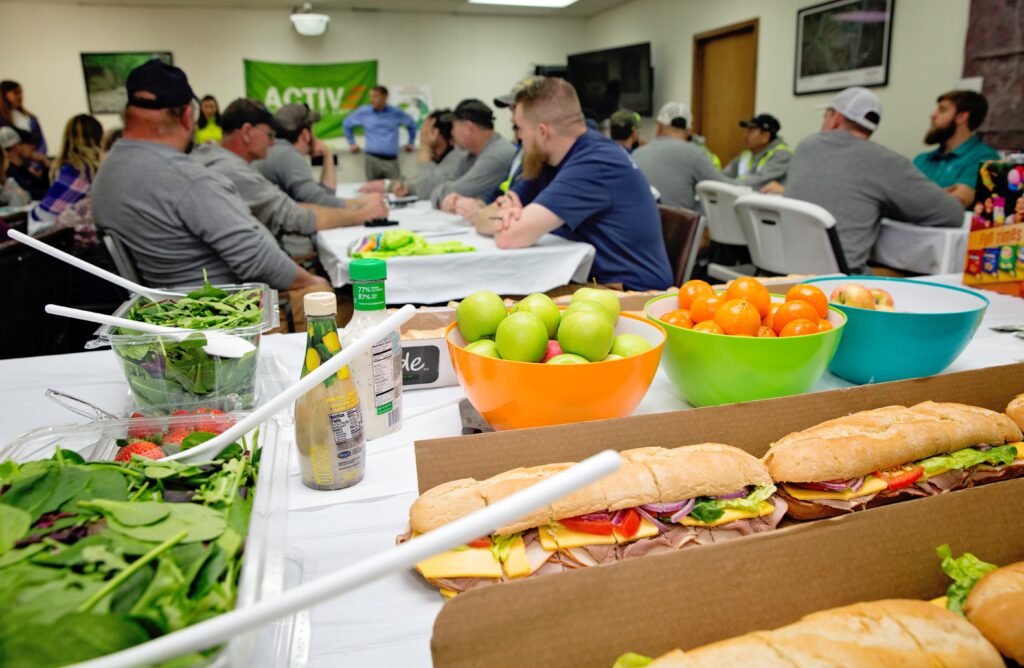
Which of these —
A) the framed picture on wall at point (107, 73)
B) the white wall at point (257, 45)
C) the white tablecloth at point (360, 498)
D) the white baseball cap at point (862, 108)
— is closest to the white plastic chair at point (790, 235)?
the white baseball cap at point (862, 108)

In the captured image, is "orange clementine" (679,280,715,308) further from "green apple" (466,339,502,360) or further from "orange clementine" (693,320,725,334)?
"green apple" (466,339,502,360)

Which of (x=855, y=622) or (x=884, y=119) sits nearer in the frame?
(x=855, y=622)

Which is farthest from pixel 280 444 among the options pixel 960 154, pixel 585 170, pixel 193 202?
pixel 960 154

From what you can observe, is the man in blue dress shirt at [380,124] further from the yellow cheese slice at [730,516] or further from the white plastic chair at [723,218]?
the yellow cheese slice at [730,516]

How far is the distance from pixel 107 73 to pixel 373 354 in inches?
383

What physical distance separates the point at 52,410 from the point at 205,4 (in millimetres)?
9233

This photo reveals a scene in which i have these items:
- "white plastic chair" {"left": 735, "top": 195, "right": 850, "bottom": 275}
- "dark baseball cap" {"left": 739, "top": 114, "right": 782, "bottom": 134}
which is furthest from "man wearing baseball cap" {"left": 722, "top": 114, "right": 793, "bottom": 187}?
"white plastic chair" {"left": 735, "top": 195, "right": 850, "bottom": 275}

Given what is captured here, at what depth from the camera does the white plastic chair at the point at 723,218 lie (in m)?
3.59

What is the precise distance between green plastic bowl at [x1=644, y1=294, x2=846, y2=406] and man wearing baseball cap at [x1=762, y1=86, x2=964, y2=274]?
232 centimetres

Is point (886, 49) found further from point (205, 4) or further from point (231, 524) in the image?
point (205, 4)

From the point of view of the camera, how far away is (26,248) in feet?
8.92

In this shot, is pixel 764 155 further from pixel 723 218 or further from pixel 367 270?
pixel 367 270

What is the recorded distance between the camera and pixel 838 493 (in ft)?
2.47

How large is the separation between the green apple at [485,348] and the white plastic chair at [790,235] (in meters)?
1.98
